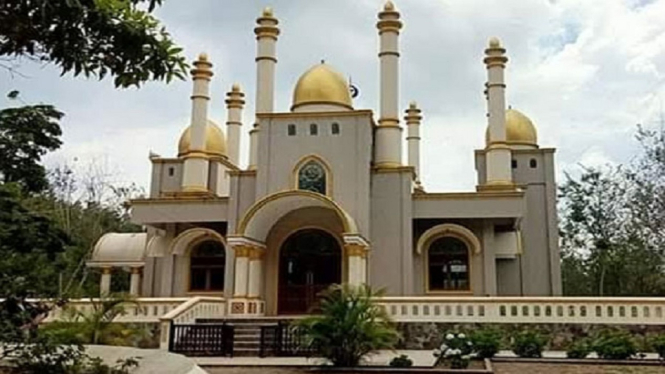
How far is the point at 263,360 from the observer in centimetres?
1341

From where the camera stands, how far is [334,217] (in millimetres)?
20000

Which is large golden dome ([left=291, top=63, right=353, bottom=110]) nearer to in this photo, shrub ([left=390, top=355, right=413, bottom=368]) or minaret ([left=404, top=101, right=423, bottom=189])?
minaret ([left=404, top=101, right=423, bottom=189])

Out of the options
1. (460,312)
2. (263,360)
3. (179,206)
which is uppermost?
(179,206)

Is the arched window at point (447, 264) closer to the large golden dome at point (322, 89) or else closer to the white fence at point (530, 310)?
the white fence at point (530, 310)

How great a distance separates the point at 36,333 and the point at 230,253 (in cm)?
1327

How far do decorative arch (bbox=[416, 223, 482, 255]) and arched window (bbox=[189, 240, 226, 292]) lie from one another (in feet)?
18.8

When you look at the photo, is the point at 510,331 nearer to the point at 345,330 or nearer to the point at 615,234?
the point at 345,330

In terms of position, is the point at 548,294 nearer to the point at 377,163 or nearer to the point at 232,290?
the point at 377,163

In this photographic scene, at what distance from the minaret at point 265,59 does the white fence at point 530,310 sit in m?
7.63

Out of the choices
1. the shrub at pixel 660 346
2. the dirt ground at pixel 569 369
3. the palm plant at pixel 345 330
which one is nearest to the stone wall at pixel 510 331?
the shrub at pixel 660 346

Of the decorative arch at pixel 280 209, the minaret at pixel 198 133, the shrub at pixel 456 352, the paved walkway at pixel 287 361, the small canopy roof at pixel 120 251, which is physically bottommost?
the paved walkway at pixel 287 361

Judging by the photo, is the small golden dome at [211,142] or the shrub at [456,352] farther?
the small golden dome at [211,142]

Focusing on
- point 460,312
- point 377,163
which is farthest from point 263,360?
point 377,163

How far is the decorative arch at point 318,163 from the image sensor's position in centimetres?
1992
